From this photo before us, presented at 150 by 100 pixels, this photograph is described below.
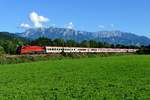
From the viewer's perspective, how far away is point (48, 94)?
1568cm

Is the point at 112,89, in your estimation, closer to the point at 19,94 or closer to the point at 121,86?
the point at 121,86

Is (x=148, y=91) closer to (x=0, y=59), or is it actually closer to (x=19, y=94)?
(x=19, y=94)

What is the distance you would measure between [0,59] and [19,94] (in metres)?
41.7

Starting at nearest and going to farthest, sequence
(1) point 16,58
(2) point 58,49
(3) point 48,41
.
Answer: (1) point 16,58, (2) point 58,49, (3) point 48,41

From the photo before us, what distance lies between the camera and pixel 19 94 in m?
15.8

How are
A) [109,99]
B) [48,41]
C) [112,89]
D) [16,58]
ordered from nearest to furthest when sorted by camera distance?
[109,99]
[112,89]
[16,58]
[48,41]

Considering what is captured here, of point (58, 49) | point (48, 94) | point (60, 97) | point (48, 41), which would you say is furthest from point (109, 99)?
point (48, 41)

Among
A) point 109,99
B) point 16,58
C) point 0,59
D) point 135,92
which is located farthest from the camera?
point 16,58

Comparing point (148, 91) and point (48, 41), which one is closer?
point (148, 91)

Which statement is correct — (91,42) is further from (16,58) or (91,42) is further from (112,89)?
(112,89)

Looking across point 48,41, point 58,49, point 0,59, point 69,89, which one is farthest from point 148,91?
point 48,41

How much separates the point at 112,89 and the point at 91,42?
146 m

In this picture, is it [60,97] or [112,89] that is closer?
[60,97]

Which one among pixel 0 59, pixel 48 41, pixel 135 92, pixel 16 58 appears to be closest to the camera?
pixel 135 92
